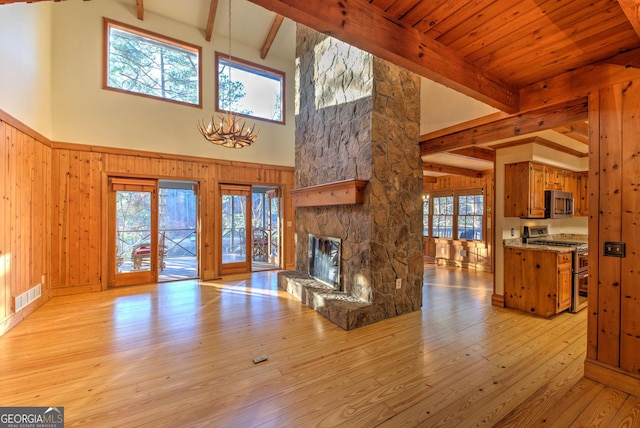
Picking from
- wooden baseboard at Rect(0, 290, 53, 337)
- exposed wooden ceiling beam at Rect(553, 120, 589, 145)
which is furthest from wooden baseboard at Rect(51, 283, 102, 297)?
exposed wooden ceiling beam at Rect(553, 120, 589, 145)

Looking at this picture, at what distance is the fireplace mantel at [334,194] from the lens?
146 inches

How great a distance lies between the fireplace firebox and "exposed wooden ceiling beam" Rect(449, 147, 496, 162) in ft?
8.51

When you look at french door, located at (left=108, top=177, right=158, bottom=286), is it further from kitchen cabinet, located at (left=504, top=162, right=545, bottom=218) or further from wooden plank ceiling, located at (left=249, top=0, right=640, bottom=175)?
kitchen cabinet, located at (left=504, top=162, right=545, bottom=218)

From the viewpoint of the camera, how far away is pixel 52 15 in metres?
4.83

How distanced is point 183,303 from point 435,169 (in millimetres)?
5547

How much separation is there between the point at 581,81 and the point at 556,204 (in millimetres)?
2863

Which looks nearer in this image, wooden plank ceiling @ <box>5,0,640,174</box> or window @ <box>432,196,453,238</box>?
wooden plank ceiling @ <box>5,0,640,174</box>

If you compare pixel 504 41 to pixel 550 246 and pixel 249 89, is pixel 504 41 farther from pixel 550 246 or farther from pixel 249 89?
pixel 249 89

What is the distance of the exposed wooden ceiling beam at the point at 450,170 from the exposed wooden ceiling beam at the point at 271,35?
14.1ft

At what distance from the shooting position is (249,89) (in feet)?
22.0

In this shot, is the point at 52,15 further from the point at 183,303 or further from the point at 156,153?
the point at 183,303

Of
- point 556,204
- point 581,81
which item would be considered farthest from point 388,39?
point 556,204

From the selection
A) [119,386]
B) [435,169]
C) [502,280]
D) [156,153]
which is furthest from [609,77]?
[156,153]

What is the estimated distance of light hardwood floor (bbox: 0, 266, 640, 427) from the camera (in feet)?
6.59
